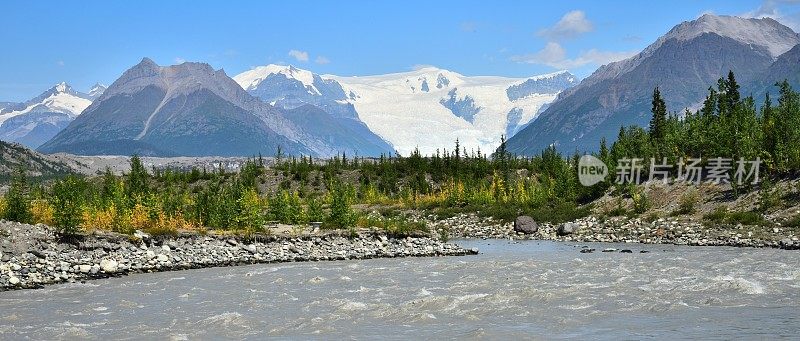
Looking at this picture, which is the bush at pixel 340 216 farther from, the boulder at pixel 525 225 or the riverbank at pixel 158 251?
the boulder at pixel 525 225

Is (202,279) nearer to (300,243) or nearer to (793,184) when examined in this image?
(300,243)

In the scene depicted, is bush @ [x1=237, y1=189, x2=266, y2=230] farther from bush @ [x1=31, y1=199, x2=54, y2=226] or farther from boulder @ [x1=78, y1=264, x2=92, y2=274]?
boulder @ [x1=78, y1=264, x2=92, y2=274]

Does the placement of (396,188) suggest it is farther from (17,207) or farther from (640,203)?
(17,207)

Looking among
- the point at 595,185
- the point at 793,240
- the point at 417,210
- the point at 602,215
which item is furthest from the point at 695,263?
the point at 417,210

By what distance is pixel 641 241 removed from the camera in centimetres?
5041

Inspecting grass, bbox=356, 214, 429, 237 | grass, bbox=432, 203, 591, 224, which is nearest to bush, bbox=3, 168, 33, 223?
grass, bbox=356, 214, 429, 237

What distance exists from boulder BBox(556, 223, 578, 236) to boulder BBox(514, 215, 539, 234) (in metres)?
2.71

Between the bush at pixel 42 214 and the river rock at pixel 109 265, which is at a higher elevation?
the bush at pixel 42 214

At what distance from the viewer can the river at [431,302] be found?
19.7 meters

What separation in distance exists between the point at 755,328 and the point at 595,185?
169 ft

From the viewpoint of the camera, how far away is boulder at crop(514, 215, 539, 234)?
6084cm

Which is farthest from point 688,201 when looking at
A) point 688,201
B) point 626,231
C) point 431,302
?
point 431,302

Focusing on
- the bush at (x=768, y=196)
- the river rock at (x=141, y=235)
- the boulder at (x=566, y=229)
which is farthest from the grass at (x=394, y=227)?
the bush at (x=768, y=196)

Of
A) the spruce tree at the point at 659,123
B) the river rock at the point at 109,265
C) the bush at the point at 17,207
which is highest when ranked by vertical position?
the spruce tree at the point at 659,123
